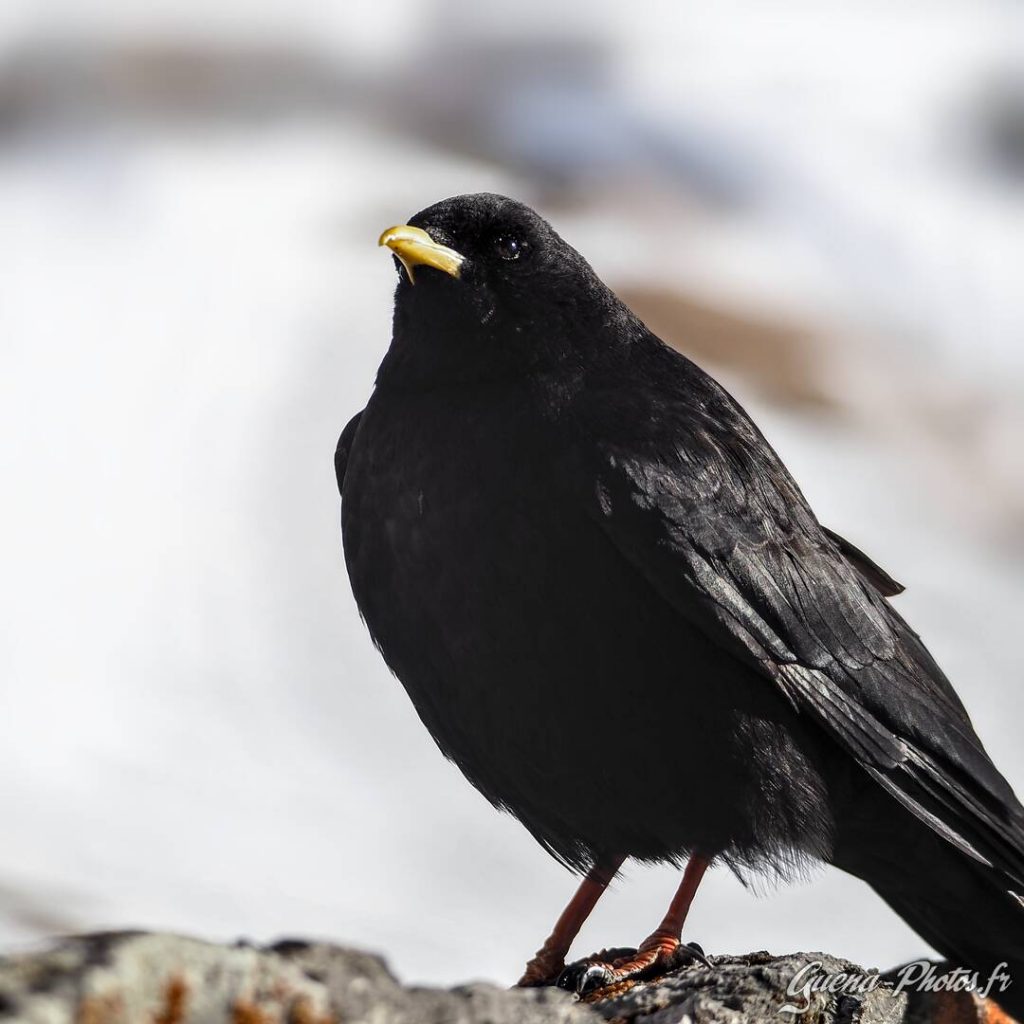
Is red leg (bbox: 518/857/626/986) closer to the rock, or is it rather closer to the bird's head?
the rock

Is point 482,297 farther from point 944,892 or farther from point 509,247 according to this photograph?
point 944,892

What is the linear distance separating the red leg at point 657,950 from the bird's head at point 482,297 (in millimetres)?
1908

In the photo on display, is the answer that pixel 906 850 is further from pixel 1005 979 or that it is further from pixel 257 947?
pixel 257 947

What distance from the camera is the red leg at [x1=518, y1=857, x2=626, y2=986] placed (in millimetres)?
4965

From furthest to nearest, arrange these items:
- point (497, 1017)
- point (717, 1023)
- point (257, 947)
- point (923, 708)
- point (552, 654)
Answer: point (923, 708), point (552, 654), point (717, 1023), point (497, 1017), point (257, 947)

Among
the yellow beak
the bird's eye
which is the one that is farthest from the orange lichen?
the bird's eye

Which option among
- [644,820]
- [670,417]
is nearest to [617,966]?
[644,820]

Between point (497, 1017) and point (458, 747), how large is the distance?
2.07 m

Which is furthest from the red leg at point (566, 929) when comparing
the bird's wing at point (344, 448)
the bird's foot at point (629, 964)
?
the bird's wing at point (344, 448)

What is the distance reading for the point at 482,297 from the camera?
5.18 metres

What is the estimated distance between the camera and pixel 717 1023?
3721 mm

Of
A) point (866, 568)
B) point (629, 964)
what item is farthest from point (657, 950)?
point (866, 568)

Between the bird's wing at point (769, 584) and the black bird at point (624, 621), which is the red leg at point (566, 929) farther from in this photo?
the bird's wing at point (769, 584)

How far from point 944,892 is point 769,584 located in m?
1.44
